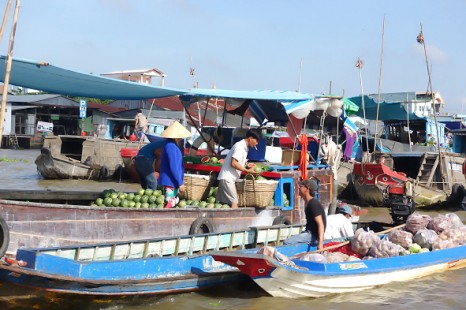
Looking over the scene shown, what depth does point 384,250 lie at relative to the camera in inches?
290

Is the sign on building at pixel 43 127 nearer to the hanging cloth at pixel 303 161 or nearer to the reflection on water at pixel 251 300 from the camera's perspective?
the hanging cloth at pixel 303 161

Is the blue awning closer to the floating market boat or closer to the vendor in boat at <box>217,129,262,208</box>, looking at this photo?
the vendor in boat at <box>217,129,262,208</box>

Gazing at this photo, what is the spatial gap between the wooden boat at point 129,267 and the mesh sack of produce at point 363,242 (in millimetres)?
1516

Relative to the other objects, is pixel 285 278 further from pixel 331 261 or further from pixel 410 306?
pixel 410 306

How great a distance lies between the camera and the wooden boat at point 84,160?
62.3 feet

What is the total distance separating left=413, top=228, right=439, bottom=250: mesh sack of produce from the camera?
7.96 m

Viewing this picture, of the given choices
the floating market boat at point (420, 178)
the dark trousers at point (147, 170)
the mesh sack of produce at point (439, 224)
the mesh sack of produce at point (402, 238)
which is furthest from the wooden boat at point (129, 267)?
the floating market boat at point (420, 178)

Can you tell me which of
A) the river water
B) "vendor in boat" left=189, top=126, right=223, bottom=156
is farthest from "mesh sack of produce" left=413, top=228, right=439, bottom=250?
"vendor in boat" left=189, top=126, right=223, bottom=156

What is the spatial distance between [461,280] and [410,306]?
1707 millimetres

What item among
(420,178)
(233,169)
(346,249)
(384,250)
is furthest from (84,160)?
(384,250)

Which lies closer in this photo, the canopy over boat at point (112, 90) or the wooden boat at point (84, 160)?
the canopy over boat at point (112, 90)

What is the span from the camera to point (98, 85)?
7.64 metres

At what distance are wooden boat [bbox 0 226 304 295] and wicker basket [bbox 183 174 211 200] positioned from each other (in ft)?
4.23

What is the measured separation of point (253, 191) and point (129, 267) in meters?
2.99
